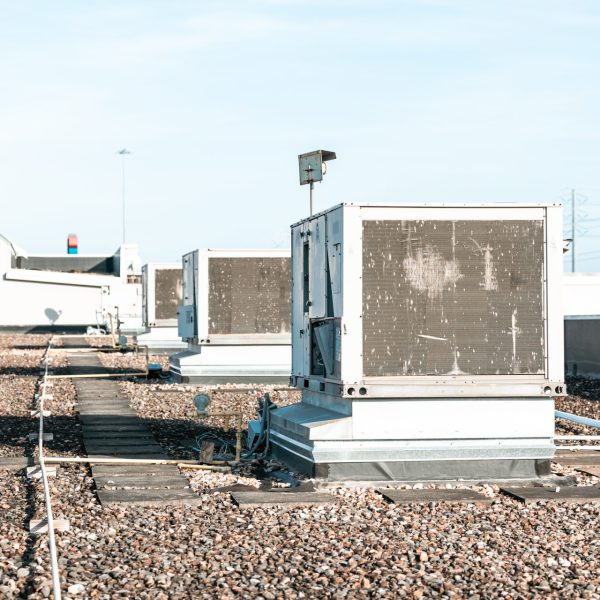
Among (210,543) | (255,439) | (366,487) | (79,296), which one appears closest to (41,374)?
(255,439)

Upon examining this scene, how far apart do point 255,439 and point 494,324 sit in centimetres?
384

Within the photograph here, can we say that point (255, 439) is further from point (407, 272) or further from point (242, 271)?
point (242, 271)

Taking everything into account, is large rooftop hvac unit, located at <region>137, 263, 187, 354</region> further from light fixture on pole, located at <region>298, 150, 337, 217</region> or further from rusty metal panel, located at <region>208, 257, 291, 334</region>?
light fixture on pole, located at <region>298, 150, 337, 217</region>

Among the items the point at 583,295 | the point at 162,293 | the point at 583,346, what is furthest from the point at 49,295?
the point at 583,346

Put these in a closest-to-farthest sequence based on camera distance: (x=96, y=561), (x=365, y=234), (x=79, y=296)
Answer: (x=96, y=561)
(x=365, y=234)
(x=79, y=296)

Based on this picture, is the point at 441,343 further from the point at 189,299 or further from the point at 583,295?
the point at 583,295

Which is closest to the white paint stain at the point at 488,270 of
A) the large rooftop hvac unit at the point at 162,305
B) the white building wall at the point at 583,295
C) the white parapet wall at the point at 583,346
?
the white parapet wall at the point at 583,346

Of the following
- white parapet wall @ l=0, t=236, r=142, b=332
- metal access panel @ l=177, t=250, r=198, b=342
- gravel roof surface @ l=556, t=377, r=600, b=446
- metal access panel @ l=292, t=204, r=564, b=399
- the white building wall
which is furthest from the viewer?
white parapet wall @ l=0, t=236, r=142, b=332

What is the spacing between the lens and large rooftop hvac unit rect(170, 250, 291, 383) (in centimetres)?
2377

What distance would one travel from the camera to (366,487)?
39.6 ft

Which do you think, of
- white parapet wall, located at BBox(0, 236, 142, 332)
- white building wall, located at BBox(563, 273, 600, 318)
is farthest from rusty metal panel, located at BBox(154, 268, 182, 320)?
white parapet wall, located at BBox(0, 236, 142, 332)

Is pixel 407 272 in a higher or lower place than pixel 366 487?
higher

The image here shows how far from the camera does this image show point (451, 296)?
1216 centimetres

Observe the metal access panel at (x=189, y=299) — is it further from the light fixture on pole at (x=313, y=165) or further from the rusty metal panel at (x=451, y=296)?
the rusty metal panel at (x=451, y=296)
